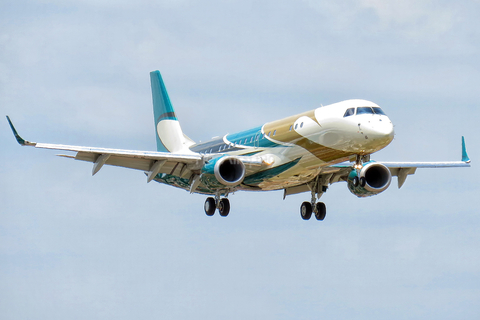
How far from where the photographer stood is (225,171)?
46.2 meters

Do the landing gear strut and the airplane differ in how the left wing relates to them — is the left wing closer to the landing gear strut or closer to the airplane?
the airplane

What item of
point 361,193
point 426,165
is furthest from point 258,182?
point 426,165

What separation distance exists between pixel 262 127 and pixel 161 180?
9.93m

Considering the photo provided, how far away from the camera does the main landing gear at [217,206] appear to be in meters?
50.7

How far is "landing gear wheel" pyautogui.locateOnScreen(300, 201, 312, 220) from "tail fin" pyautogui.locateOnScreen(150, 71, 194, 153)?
9.64 m

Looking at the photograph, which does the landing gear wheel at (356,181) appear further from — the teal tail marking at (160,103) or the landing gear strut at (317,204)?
the teal tail marking at (160,103)

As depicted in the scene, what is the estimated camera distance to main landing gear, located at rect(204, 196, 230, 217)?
50.7 m

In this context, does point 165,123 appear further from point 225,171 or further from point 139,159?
point 225,171

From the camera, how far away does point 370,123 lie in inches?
1636

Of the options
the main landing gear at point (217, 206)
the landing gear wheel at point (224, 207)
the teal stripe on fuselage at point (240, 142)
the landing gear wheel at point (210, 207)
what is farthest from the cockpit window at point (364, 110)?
the landing gear wheel at point (210, 207)

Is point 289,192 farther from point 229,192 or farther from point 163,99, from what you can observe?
point 163,99

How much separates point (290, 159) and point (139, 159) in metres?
9.12

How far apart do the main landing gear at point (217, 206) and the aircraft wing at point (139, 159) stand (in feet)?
7.89

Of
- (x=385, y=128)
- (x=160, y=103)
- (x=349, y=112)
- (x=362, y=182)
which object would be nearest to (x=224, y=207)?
(x=362, y=182)
